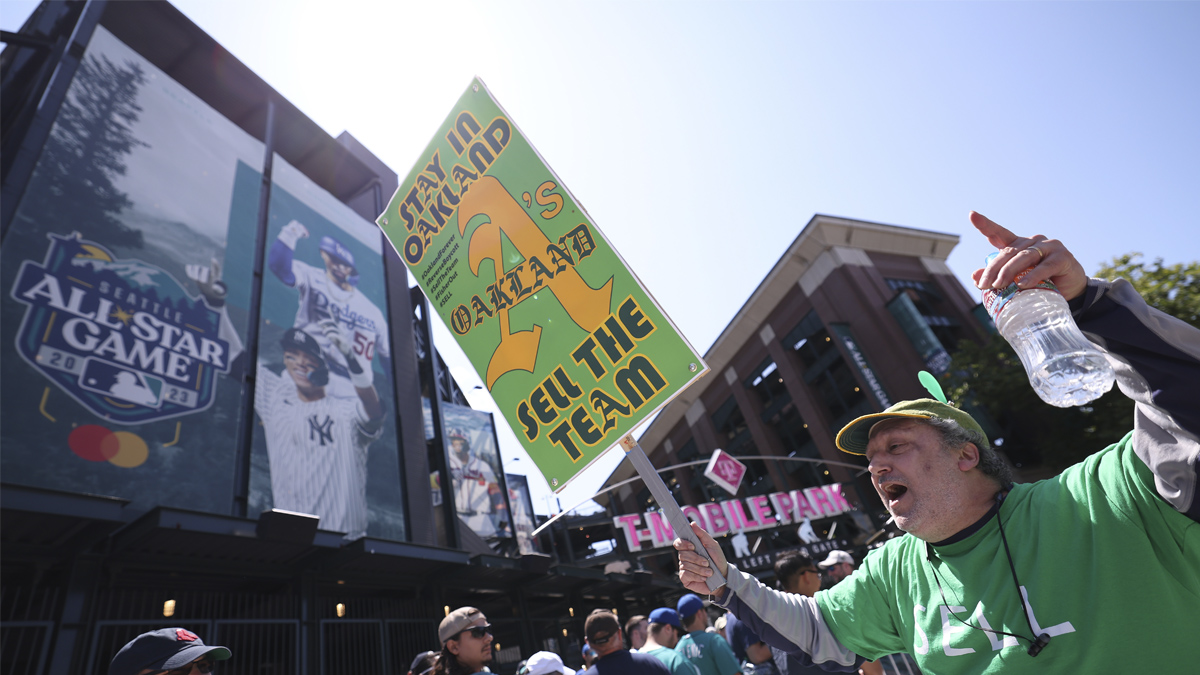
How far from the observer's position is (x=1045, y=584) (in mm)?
1700

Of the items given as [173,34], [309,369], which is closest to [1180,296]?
[309,369]

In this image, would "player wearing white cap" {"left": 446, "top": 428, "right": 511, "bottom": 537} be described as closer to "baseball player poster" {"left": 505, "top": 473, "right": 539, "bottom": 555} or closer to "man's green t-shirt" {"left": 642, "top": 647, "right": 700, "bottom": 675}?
"baseball player poster" {"left": 505, "top": 473, "right": 539, "bottom": 555}

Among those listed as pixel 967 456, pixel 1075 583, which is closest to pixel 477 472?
pixel 967 456

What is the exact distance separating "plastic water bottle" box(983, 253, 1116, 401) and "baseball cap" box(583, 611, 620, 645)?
3398 millimetres

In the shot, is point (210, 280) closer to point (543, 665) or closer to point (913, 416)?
point (543, 665)

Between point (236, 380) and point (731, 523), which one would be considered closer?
point (236, 380)

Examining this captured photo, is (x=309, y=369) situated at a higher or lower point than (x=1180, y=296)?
higher

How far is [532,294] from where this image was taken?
328cm

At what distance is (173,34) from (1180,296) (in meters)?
27.2

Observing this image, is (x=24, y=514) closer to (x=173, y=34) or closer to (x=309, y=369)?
(x=309, y=369)

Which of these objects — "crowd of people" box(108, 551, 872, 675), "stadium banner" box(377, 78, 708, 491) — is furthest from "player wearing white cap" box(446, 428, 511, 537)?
"stadium banner" box(377, 78, 708, 491)

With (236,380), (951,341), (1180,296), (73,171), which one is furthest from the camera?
(951,341)

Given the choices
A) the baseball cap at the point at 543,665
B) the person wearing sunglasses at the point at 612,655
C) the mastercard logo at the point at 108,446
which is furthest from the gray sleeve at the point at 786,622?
the mastercard logo at the point at 108,446

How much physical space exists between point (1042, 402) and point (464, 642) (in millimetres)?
25341
